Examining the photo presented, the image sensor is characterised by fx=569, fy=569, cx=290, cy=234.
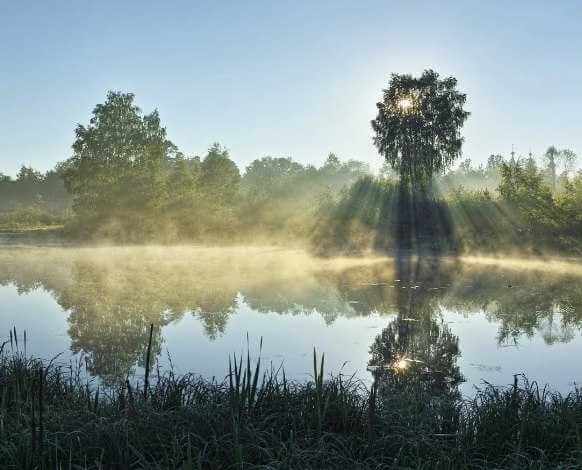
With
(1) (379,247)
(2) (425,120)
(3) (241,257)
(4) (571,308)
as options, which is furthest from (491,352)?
(2) (425,120)

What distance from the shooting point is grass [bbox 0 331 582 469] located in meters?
5.64

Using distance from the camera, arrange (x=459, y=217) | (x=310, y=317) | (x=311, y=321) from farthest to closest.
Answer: (x=459, y=217) → (x=310, y=317) → (x=311, y=321)

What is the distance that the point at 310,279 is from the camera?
Answer: 24453mm

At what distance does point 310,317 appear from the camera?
630 inches

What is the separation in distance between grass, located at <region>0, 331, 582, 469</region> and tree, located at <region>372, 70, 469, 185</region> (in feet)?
142

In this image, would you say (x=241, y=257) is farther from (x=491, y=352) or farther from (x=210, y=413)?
(x=210, y=413)

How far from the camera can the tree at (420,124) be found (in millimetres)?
49634

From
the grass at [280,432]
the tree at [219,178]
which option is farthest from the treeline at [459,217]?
the grass at [280,432]

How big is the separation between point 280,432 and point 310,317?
9809 millimetres

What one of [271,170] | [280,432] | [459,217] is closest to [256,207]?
[459,217]

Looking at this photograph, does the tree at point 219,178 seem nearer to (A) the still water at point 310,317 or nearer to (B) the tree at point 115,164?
(B) the tree at point 115,164

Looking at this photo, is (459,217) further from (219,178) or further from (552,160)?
(552,160)

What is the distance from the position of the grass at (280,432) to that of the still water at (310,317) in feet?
6.42

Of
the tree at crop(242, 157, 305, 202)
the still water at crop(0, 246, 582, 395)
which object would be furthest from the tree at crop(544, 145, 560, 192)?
the still water at crop(0, 246, 582, 395)
